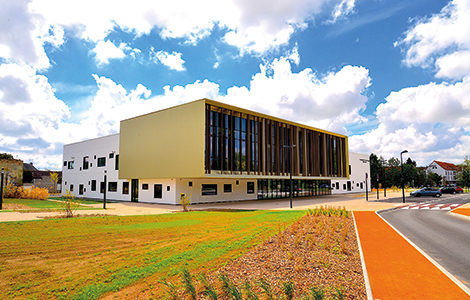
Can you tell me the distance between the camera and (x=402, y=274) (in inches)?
299

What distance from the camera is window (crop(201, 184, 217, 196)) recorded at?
34.8 m

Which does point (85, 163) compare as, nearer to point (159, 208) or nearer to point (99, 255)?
point (159, 208)

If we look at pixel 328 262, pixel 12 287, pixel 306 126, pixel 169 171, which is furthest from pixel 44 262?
pixel 306 126

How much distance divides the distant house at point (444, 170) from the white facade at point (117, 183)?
11792cm

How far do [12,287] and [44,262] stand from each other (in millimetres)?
1879

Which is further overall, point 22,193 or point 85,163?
point 85,163

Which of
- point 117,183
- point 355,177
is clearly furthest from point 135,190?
point 355,177

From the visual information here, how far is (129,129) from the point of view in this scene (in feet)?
126

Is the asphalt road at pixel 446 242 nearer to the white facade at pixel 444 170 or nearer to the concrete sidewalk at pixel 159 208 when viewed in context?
the concrete sidewalk at pixel 159 208

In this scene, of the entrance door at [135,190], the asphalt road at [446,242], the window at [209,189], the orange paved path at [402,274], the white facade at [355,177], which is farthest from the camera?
the white facade at [355,177]

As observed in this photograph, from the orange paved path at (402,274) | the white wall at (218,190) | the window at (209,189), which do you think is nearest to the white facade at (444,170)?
the white wall at (218,190)

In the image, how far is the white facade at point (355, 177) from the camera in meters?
64.1

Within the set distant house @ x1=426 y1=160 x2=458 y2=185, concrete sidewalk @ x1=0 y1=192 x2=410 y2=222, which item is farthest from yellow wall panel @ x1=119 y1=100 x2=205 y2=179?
distant house @ x1=426 y1=160 x2=458 y2=185

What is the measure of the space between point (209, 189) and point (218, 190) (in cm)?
156
